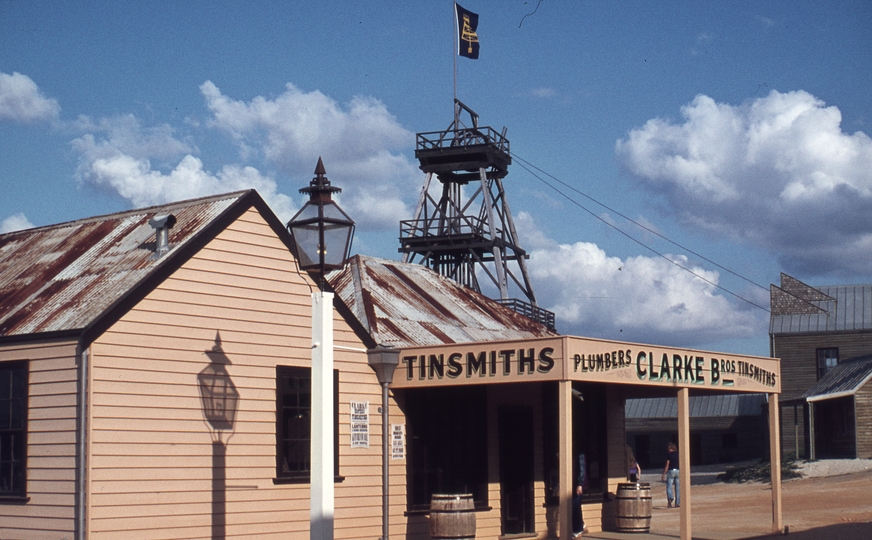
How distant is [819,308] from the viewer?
5019 cm

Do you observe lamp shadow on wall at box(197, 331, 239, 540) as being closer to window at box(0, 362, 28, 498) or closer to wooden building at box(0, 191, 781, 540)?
wooden building at box(0, 191, 781, 540)

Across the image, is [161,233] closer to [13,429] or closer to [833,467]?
[13,429]

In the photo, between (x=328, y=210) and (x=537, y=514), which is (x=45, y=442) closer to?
(x=328, y=210)

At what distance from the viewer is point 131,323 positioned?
13.3 meters

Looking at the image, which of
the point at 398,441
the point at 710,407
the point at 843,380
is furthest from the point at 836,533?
the point at 710,407

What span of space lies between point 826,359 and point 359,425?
37.7 metres

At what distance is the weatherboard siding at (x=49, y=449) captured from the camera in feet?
41.7

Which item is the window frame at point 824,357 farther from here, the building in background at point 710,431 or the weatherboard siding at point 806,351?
the building in background at point 710,431

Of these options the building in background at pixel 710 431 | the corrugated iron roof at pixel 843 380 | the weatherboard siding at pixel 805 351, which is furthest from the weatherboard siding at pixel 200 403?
the building in background at pixel 710 431

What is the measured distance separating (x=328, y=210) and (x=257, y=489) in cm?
601

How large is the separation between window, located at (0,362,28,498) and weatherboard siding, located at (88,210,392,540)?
1340mm

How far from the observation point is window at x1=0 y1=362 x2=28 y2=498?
43.9 feet

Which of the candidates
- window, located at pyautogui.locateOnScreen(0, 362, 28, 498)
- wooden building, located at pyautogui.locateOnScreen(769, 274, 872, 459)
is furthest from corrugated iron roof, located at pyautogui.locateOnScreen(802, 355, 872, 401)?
window, located at pyautogui.locateOnScreen(0, 362, 28, 498)

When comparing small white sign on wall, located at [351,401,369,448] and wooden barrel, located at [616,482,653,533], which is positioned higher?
small white sign on wall, located at [351,401,369,448]
